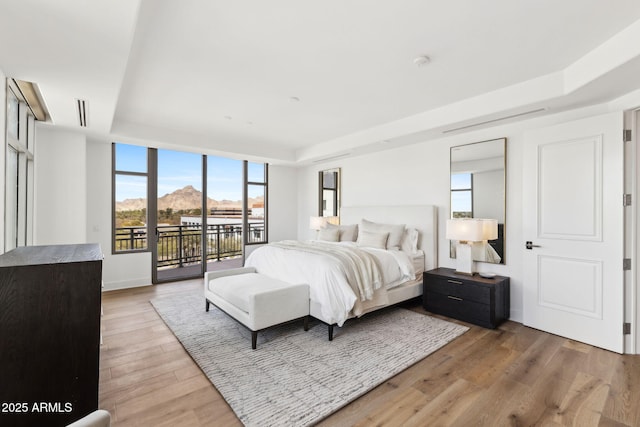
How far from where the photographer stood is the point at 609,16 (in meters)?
1.98

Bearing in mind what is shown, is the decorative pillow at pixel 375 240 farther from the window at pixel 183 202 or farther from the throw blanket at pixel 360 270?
the window at pixel 183 202

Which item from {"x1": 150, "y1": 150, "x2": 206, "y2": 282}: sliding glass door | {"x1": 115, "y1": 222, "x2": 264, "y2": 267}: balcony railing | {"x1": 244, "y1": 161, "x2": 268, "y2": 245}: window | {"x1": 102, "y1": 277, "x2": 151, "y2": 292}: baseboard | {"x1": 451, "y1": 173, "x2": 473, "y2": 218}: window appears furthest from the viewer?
{"x1": 244, "y1": 161, "x2": 268, "y2": 245}: window

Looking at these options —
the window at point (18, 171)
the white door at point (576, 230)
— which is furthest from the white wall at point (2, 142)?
the white door at point (576, 230)

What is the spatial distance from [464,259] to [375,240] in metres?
1.21

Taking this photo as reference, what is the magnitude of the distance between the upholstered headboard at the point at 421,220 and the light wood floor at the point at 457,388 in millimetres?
1445

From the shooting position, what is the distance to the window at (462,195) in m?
3.99

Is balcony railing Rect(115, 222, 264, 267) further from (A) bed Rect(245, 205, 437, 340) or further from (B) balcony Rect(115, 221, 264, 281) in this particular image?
(A) bed Rect(245, 205, 437, 340)

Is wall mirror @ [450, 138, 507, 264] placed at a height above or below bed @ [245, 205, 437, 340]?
above

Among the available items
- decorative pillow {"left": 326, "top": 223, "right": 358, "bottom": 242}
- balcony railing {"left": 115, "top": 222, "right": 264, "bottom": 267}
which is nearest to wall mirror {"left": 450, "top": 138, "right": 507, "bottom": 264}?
decorative pillow {"left": 326, "top": 223, "right": 358, "bottom": 242}

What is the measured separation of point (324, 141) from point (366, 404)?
4.51 metres

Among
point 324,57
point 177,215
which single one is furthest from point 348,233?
point 177,215

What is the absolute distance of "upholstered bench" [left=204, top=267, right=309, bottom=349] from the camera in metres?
2.80

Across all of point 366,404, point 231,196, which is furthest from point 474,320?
point 231,196

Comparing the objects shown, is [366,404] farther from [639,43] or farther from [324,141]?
[324,141]
